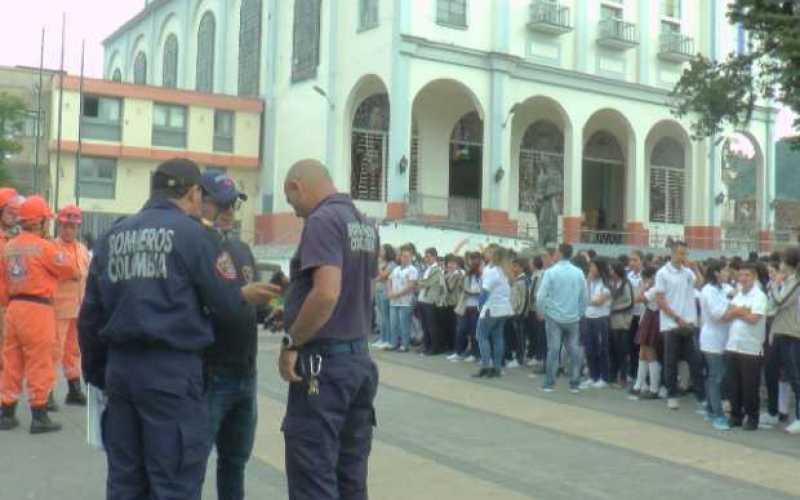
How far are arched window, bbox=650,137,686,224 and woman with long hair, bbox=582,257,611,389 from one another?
93.9ft

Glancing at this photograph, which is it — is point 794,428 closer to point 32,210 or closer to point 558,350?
point 558,350

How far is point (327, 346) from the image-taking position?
489 centimetres

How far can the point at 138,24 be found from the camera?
181ft

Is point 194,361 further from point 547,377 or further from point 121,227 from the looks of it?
point 547,377

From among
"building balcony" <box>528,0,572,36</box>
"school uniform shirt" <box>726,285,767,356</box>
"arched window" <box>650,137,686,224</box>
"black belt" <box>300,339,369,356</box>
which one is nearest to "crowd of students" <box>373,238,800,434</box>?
"school uniform shirt" <box>726,285,767,356</box>

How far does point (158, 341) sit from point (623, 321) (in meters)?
9.58

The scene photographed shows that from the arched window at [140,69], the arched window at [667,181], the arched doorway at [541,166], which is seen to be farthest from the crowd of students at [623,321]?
the arched window at [140,69]

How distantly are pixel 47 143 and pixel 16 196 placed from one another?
3188cm

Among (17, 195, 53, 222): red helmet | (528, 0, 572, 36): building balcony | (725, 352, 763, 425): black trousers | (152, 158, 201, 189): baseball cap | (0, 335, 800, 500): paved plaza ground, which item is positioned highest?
(528, 0, 572, 36): building balcony

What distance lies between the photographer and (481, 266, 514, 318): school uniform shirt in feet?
44.9

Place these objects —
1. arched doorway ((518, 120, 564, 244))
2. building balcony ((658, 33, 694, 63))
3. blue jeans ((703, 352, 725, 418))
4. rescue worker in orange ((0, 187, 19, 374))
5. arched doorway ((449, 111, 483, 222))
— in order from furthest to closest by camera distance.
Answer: building balcony ((658, 33, 694, 63)), arched doorway ((518, 120, 564, 244)), arched doorway ((449, 111, 483, 222)), blue jeans ((703, 352, 725, 418)), rescue worker in orange ((0, 187, 19, 374))

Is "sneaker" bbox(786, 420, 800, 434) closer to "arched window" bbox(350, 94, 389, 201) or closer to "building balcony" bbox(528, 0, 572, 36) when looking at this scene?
"arched window" bbox(350, 94, 389, 201)

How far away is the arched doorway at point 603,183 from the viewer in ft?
136

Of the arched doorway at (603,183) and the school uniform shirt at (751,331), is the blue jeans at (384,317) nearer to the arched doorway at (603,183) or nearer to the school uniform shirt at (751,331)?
the school uniform shirt at (751,331)
